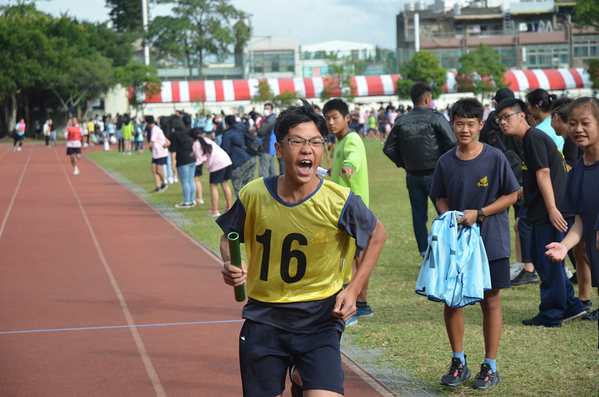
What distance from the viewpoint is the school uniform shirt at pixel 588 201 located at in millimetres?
3949

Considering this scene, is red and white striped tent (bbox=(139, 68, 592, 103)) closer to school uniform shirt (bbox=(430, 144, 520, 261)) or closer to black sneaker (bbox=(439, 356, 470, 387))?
school uniform shirt (bbox=(430, 144, 520, 261))

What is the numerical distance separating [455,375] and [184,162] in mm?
10525

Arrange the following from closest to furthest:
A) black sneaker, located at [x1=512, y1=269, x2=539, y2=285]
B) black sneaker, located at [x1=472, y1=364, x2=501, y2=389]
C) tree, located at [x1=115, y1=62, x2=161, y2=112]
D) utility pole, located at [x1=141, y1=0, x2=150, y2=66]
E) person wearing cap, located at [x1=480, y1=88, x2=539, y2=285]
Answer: black sneaker, located at [x1=472, y1=364, x2=501, y2=389]
person wearing cap, located at [x1=480, y1=88, x2=539, y2=285]
black sneaker, located at [x1=512, y1=269, x2=539, y2=285]
tree, located at [x1=115, y1=62, x2=161, y2=112]
utility pole, located at [x1=141, y1=0, x2=150, y2=66]

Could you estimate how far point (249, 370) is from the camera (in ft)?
10.2

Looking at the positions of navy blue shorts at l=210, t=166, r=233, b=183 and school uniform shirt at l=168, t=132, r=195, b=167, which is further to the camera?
school uniform shirt at l=168, t=132, r=195, b=167

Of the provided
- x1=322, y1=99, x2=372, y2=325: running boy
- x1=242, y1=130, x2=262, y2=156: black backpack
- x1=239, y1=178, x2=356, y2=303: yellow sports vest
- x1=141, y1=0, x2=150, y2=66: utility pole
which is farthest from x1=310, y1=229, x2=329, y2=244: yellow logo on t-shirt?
x1=141, y1=0, x2=150, y2=66: utility pole

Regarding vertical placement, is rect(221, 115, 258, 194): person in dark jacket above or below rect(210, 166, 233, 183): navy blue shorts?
above

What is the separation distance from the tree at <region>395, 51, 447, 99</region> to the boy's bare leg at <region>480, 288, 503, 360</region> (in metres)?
59.0

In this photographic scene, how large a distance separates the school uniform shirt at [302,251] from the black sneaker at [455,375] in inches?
61.8

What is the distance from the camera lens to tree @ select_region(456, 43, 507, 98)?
206 ft

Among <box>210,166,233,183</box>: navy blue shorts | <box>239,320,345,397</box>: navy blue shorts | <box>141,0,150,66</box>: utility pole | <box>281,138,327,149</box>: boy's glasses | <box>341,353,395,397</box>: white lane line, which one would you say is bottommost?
<box>341,353,395,397</box>: white lane line

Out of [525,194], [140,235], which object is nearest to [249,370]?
[525,194]

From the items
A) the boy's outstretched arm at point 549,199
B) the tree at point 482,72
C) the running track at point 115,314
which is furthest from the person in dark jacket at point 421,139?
the tree at point 482,72

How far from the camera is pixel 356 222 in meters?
3.13
